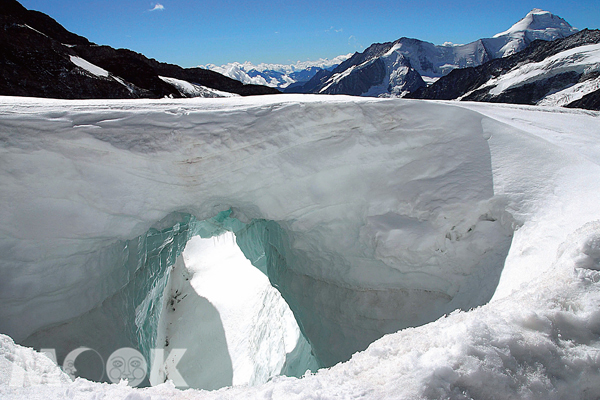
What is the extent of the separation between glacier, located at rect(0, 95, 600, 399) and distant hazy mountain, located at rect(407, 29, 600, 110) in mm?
28760

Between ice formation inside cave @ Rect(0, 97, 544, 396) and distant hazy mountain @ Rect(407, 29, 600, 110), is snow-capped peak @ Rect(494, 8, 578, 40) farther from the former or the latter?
ice formation inside cave @ Rect(0, 97, 544, 396)

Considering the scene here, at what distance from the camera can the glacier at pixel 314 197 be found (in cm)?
364

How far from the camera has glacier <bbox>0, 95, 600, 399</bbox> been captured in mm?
3641

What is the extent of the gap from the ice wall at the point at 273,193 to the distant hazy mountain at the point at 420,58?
70.9 meters

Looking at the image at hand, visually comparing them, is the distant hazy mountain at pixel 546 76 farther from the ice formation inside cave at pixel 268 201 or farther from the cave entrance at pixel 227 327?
the cave entrance at pixel 227 327

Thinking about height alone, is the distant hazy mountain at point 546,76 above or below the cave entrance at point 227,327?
above

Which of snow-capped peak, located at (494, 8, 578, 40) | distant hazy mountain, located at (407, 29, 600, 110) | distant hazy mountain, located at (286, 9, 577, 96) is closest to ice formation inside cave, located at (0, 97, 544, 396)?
distant hazy mountain, located at (407, 29, 600, 110)

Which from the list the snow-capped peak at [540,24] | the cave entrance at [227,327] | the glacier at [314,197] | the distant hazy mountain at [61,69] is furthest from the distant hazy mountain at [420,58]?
the glacier at [314,197]

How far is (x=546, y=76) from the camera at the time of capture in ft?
102

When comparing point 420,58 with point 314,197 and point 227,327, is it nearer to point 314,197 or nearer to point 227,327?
point 227,327

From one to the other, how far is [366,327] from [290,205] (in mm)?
2205

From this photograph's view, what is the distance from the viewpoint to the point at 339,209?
15.5 ft

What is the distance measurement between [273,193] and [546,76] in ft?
125

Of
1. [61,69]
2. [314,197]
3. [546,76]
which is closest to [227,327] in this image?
[314,197]
